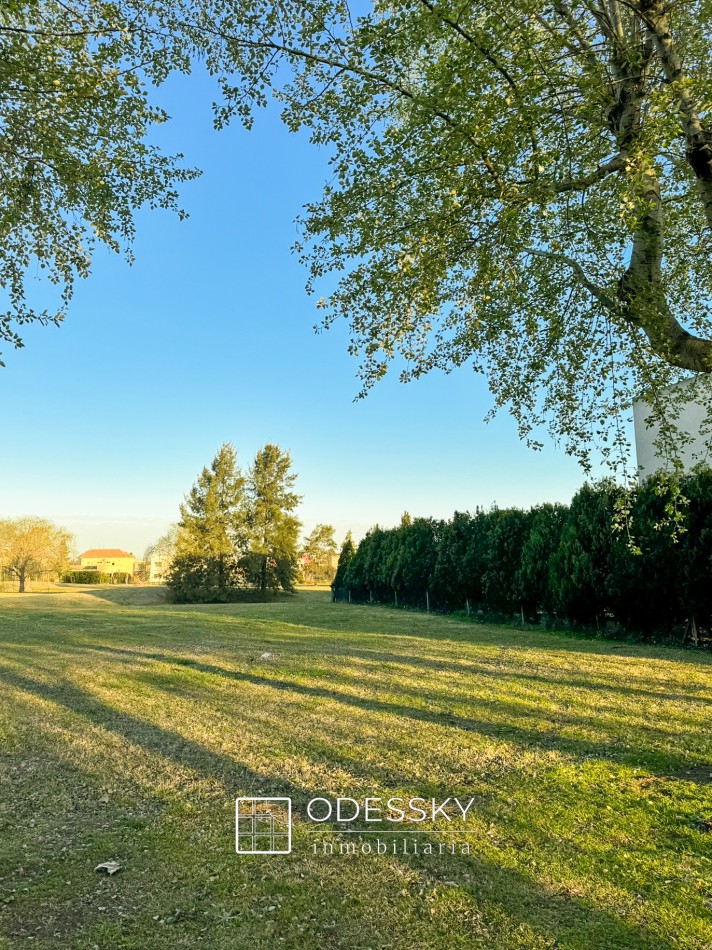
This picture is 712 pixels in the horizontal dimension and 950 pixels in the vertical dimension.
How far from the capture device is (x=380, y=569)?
24172 mm

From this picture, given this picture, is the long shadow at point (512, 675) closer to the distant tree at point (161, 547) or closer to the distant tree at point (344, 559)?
the distant tree at point (344, 559)

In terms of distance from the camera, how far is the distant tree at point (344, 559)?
29.9 meters

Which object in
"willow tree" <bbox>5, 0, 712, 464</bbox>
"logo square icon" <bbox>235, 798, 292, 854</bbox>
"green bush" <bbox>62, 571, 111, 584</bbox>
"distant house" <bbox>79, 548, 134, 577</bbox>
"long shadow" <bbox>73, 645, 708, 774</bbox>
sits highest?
"willow tree" <bbox>5, 0, 712, 464</bbox>

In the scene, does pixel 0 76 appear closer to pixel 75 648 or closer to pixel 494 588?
pixel 75 648

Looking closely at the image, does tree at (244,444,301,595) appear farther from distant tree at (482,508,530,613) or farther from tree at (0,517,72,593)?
distant tree at (482,508,530,613)

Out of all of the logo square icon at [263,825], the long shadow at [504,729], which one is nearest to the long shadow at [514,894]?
the logo square icon at [263,825]

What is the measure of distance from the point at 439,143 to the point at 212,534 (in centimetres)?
3117

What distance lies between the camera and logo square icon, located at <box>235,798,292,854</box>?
111 inches

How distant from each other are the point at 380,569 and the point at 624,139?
21.3m

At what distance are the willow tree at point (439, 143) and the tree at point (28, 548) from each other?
138 ft

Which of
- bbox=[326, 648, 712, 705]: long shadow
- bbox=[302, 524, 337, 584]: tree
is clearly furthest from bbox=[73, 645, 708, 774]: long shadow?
bbox=[302, 524, 337, 584]: tree

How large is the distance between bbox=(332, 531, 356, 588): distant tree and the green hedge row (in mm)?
8678

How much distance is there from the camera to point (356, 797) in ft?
11.1

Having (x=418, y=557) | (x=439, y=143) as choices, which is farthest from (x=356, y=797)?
(x=418, y=557)
